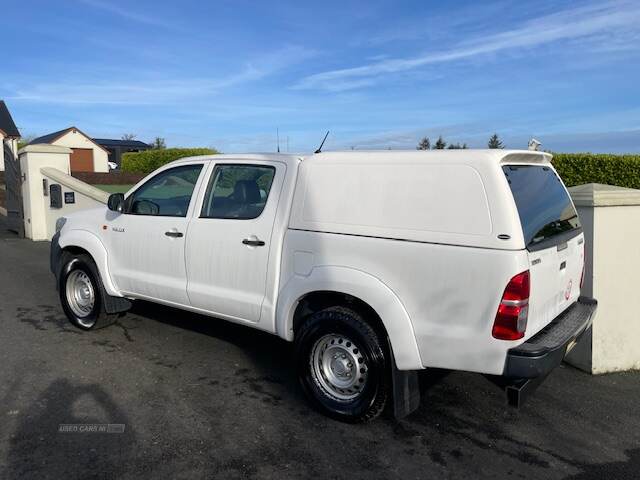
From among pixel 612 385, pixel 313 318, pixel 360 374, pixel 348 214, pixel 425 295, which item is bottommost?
pixel 612 385

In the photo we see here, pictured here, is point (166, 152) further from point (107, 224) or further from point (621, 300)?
point (621, 300)

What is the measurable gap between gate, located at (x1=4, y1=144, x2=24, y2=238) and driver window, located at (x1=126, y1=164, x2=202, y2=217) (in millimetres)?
10471

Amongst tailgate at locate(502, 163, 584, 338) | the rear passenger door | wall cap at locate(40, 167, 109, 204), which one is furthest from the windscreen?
wall cap at locate(40, 167, 109, 204)

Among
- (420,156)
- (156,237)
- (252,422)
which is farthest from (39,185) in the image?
(420,156)

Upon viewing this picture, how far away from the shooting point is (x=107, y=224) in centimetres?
547

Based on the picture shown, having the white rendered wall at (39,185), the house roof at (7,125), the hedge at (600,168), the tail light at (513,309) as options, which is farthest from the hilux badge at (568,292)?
the house roof at (7,125)

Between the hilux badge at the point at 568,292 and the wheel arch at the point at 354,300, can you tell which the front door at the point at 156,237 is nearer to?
the wheel arch at the point at 354,300

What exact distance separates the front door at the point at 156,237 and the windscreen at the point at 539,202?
2.65 meters

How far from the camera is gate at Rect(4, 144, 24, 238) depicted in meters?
14.2

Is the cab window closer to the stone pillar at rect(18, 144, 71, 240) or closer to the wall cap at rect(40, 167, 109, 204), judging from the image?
the wall cap at rect(40, 167, 109, 204)

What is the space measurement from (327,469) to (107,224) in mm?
3410

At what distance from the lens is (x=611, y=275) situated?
4832mm

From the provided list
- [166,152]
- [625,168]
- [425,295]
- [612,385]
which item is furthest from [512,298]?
[166,152]

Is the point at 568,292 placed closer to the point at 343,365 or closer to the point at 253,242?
the point at 343,365
